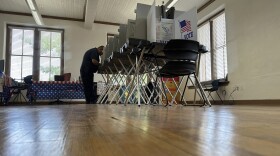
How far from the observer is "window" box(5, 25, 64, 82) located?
8.87 metres

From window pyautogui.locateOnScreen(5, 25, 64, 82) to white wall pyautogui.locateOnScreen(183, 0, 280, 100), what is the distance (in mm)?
5777

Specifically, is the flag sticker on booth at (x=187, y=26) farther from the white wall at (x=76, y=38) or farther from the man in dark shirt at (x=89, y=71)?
the white wall at (x=76, y=38)

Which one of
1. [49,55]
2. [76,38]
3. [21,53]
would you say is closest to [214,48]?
[76,38]

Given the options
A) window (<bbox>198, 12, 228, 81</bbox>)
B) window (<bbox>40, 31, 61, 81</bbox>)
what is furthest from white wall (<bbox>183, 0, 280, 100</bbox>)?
window (<bbox>40, 31, 61, 81</bbox>)

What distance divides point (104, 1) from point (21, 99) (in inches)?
166

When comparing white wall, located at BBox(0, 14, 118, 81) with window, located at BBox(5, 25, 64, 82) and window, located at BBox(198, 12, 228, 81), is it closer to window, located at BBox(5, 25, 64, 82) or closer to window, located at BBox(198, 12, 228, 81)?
window, located at BBox(5, 25, 64, 82)

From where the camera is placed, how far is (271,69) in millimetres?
5090

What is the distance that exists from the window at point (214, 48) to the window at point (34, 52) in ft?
16.1

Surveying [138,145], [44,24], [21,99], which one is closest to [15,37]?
[44,24]

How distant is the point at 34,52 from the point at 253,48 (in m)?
6.92

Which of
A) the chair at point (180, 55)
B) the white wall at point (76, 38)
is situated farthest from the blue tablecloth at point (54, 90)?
the chair at point (180, 55)

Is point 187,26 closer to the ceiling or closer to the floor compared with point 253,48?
closer to the floor

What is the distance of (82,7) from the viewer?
8.30m

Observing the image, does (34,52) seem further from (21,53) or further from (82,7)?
(82,7)
